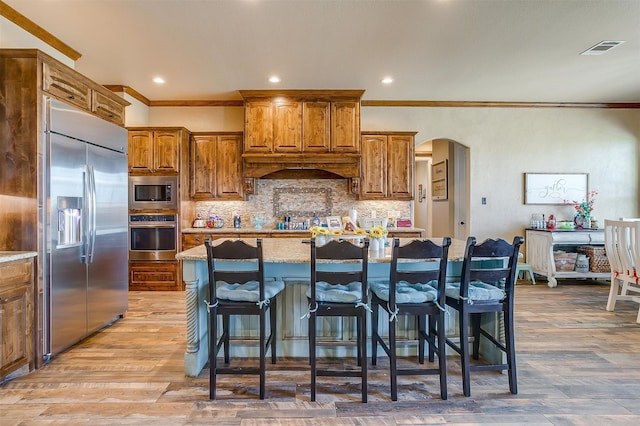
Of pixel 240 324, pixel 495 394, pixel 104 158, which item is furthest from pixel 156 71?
pixel 495 394

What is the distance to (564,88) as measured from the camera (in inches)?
201

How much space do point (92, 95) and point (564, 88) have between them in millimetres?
6108

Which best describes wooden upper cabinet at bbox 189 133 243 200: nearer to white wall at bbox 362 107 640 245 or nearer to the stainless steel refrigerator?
the stainless steel refrigerator

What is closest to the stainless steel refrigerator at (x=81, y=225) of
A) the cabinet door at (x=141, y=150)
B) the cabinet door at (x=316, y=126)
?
the cabinet door at (x=141, y=150)

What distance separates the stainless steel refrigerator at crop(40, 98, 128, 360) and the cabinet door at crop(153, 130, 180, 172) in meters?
1.32

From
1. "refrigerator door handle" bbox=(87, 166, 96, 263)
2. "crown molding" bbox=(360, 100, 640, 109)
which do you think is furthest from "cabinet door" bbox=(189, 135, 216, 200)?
"crown molding" bbox=(360, 100, 640, 109)

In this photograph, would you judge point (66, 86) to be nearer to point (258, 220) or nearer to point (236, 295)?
point (236, 295)

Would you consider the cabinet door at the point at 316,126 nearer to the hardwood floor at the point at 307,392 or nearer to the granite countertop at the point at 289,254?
the granite countertop at the point at 289,254

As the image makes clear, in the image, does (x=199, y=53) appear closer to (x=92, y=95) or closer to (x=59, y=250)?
(x=92, y=95)

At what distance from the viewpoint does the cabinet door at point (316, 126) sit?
5.14 metres

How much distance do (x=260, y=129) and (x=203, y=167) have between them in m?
1.12

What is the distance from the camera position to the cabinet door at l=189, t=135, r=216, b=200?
17.7 feet

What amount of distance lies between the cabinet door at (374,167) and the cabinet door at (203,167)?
7.75 ft

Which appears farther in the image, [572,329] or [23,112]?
[572,329]
